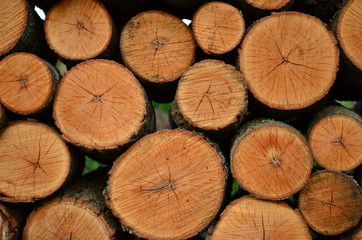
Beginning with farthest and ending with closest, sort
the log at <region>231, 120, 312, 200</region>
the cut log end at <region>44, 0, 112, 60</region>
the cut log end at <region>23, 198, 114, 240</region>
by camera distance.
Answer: the cut log end at <region>44, 0, 112, 60</region> → the cut log end at <region>23, 198, 114, 240</region> → the log at <region>231, 120, 312, 200</region>

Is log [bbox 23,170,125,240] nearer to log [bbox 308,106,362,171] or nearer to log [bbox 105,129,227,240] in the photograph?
log [bbox 105,129,227,240]

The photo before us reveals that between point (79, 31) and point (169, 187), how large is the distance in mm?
1131

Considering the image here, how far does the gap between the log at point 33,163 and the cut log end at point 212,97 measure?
79cm

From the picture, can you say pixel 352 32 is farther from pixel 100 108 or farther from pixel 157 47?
pixel 100 108

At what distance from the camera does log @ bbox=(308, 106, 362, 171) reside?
193 cm

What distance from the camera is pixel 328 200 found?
74.4 inches

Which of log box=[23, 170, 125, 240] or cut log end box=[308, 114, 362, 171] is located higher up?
cut log end box=[308, 114, 362, 171]

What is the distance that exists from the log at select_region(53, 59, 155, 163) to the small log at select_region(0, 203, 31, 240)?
643 millimetres

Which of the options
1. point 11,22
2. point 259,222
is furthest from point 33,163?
point 259,222

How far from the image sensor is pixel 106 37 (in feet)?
6.48

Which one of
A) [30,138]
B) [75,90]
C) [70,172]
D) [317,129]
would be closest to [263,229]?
[317,129]

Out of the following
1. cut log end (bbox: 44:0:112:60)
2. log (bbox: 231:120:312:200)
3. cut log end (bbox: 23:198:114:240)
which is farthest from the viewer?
cut log end (bbox: 44:0:112:60)

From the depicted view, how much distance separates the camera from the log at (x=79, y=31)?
1979 mm

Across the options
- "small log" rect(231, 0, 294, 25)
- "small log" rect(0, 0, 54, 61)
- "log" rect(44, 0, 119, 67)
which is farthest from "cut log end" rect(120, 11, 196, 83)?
"small log" rect(0, 0, 54, 61)
